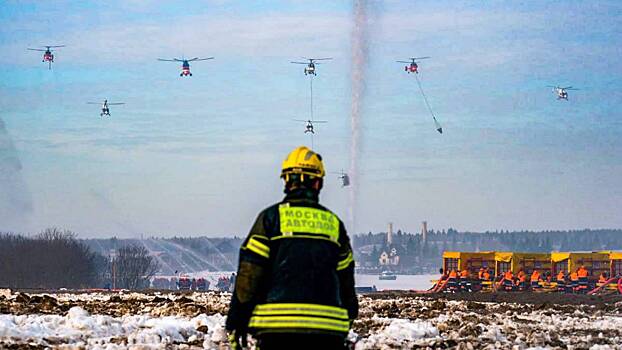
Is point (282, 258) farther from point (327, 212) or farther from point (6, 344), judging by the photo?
point (6, 344)

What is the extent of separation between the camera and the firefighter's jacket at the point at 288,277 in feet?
29.7

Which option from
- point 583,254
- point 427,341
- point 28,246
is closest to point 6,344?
point 427,341

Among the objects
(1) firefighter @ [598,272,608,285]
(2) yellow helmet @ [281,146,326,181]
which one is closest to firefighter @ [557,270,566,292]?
(1) firefighter @ [598,272,608,285]

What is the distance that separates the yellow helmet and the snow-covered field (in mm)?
7729

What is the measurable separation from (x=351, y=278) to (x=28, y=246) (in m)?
122

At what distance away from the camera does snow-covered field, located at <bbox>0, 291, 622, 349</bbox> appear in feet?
57.8

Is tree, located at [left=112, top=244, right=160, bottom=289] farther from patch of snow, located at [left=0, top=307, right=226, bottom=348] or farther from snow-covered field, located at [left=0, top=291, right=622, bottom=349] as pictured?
patch of snow, located at [left=0, top=307, right=226, bottom=348]

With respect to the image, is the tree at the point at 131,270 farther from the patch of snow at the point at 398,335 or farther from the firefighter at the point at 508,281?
the patch of snow at the point at 398,335

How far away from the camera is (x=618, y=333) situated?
2320cm

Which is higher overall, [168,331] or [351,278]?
[351,278]

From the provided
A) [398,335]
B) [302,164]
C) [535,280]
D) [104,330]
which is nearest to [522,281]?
[535,280]

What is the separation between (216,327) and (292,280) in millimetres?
10462

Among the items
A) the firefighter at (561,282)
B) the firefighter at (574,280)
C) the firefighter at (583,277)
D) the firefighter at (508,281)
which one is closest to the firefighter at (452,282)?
the firefighter at (508,281)

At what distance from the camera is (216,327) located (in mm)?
A: 19266
